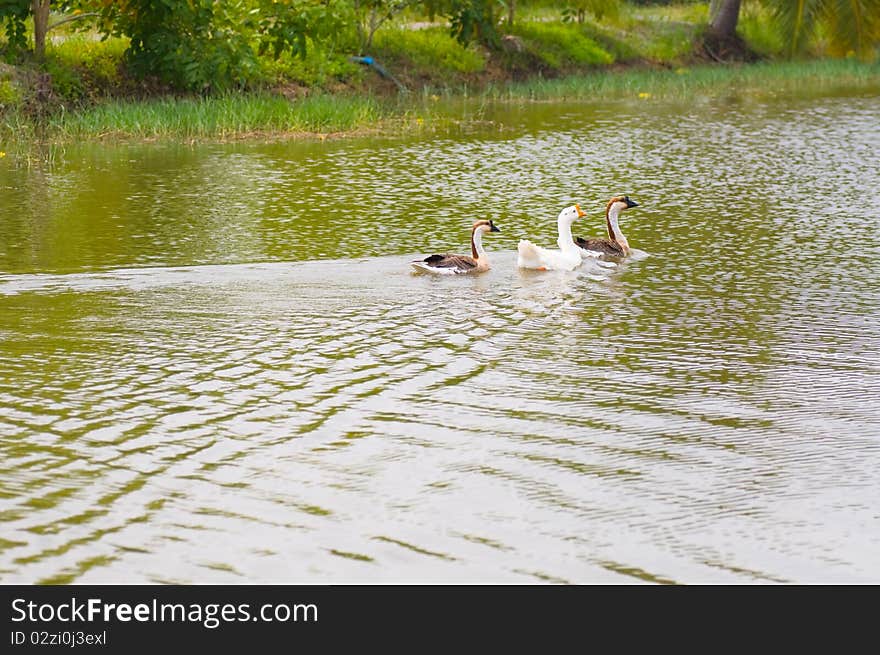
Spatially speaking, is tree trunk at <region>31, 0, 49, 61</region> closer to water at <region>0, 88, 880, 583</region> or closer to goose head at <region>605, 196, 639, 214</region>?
water at <region>0, 88, 880, 583</region>

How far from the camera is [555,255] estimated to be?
12953mm

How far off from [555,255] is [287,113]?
43.6ft

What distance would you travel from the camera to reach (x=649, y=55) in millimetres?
42062

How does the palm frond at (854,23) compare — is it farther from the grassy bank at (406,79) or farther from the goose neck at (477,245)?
the goose neck at (477,245)

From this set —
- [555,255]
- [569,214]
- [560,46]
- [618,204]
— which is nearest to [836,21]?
[560,46]

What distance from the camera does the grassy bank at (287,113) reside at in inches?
944

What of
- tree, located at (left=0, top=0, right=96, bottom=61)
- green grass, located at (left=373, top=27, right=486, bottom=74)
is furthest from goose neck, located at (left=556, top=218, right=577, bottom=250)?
Answer: green grass, located at (left=373, top=27, right=486, bottom=74)

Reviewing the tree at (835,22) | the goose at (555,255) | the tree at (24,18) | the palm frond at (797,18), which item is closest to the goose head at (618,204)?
the goose at (555,255)

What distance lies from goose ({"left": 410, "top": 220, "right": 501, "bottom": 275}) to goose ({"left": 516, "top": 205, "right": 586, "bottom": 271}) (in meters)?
0.36

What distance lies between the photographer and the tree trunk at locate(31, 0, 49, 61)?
85.6ft

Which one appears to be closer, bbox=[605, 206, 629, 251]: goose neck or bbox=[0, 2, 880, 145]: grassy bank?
bbox=[605, 206, 629, 251]: goose neck
